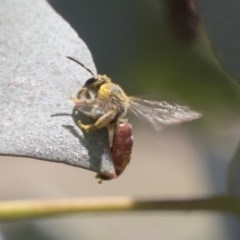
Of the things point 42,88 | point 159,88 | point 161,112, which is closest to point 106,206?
point 161,112

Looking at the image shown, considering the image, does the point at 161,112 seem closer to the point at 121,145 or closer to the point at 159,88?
the point at 121,145

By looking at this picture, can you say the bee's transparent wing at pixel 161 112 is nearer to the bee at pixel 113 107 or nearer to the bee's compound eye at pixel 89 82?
the bee at pixel 113 107

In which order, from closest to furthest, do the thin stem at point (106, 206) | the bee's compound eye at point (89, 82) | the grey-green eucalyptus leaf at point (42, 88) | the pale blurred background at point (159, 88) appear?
the grey-green eucalyptus leaf at point (42, 88)
the bee's compound eye at point (89, 82)
the thin stem at point (106, 206)
the pale blurred background at point (159, 88)

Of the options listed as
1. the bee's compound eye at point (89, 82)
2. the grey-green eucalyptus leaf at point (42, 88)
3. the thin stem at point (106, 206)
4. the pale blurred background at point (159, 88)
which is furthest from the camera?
the pale blurred background at point (159, 88)

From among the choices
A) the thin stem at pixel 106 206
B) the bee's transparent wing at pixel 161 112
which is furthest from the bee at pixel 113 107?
the thin stem at pixel 106 206

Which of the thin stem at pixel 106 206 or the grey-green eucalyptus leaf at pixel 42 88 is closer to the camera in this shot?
the grey-green eucalyptus leaf at pixel 42 88

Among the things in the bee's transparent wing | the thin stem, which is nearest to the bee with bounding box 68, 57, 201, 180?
the bee's transparent wing

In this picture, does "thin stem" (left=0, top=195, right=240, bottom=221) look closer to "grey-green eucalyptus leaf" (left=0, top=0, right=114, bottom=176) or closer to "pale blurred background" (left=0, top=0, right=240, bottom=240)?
"pale blurred background" (left=0, top=0, right=240, bottom=240)
